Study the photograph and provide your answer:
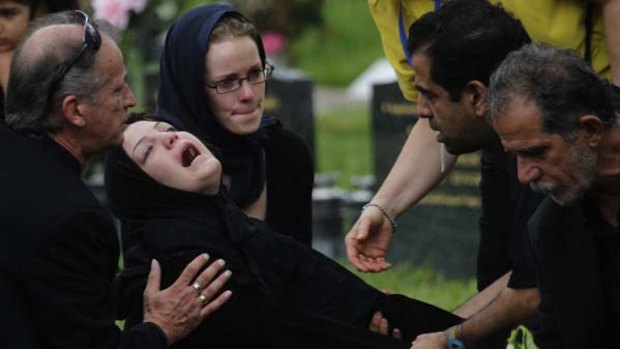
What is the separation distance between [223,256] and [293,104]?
567 centimetres

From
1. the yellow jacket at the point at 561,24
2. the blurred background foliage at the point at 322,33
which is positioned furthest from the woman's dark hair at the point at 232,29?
the blurred background foliage at the point at 322,33

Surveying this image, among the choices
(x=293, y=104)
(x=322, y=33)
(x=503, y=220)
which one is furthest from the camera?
(x=322, y=33)

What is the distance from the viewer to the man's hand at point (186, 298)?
463 cm

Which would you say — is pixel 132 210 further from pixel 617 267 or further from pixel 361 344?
pixel 617 267

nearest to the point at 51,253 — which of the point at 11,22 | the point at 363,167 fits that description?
the point at 11,22

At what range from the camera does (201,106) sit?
5305 millimetres

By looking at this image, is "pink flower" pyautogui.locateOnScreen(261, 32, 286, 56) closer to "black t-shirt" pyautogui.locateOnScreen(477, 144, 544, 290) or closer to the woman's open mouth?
"black t-shirt" pyautogui.locateOnScreen(477, 144, 544, 290)

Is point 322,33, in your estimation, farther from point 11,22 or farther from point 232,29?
point 232,29

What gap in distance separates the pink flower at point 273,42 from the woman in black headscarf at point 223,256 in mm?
10358

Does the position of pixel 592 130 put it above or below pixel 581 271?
above

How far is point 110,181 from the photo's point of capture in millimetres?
4941

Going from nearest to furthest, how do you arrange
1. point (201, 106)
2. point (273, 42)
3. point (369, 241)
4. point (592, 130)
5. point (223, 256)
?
point (592, 130), point (223, 256), point (201, 106), point (369, 241), point (273, 42)

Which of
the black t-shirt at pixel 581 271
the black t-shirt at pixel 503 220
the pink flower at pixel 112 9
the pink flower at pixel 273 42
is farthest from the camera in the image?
the pink flower at pixel 273 42

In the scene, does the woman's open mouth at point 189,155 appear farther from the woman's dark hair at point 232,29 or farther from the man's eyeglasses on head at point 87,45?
the woman's dark hair at point 232,29
